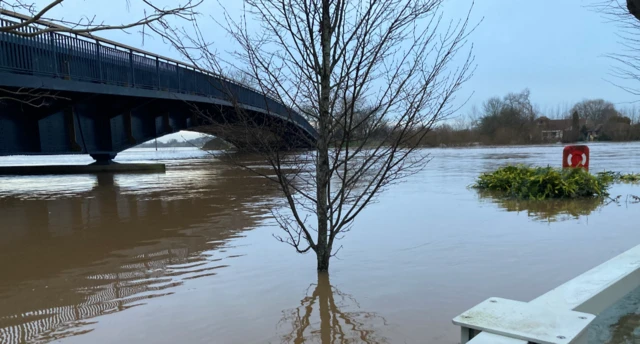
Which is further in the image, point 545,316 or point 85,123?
point 85,123

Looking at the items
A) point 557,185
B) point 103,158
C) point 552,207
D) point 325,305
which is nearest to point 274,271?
point 325,305

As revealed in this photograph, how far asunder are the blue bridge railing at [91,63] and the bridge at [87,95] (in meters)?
0.03

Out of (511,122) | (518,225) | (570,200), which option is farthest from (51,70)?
(511,122)

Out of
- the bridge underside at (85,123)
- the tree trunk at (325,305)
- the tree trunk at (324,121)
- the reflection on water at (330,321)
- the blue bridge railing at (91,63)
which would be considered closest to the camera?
the reflection on water at (330,321)

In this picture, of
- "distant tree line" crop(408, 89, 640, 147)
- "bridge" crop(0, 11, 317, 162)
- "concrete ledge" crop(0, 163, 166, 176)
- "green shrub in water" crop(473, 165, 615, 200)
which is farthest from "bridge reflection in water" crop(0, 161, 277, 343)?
"distant tree line" crop(408, 89, 640, 147)

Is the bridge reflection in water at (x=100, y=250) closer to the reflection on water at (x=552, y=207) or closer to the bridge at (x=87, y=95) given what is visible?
the bridge at (x=87, y=95)

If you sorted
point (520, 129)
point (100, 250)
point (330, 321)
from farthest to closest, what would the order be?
point (520, 129) → point (100, 250) → point (330, 321)

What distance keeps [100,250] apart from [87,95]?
1185 cm

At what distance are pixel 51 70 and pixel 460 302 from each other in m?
14.0

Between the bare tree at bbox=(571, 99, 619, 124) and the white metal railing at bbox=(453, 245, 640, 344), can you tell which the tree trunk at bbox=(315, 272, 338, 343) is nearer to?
the white metal railing at bbox=(453, 245, 640, 344)

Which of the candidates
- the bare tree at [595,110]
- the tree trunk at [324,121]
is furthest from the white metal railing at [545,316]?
the bare tree at [595,110]

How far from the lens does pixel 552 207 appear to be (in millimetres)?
9500

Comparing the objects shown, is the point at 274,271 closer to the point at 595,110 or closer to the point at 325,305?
the point at 325,305

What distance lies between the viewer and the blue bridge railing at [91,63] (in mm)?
12648
